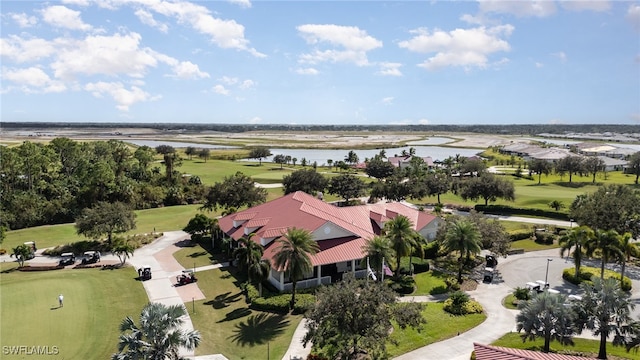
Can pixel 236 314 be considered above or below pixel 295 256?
below

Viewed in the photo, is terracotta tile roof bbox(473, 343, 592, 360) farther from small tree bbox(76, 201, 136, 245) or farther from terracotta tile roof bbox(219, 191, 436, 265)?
small tree bbox(76, 201, 136, 245)

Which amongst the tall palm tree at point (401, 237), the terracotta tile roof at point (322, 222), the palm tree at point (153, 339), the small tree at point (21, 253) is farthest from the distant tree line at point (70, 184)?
the palm tree at point (153, 339)

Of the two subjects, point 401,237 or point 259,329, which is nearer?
point 259,329

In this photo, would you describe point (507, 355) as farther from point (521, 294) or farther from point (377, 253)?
point (521, 294)

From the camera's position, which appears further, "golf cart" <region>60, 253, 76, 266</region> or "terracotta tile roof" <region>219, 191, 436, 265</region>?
"golf cart" <region>60, 253, 76, 266</region>

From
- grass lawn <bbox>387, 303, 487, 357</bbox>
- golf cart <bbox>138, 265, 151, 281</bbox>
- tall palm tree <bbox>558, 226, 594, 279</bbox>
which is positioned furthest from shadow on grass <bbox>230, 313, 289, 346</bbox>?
tall palm tree <bbox>558, 226, 594, 279</bbox>

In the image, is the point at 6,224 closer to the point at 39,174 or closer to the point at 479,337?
the point at 39,174

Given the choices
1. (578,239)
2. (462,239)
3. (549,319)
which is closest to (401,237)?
(462,239)
